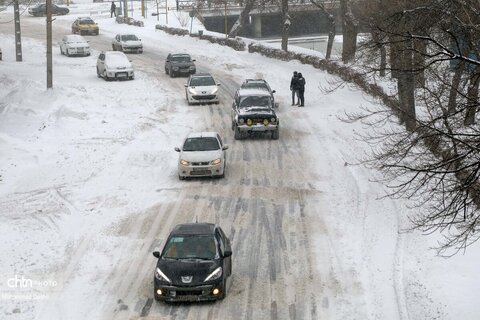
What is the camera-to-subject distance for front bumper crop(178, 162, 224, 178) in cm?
2333

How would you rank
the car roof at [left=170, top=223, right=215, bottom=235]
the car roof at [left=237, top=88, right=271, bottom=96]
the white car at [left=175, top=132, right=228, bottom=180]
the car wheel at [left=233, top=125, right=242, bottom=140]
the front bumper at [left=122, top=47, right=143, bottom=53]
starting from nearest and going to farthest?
the car roof at [left=170, top=223, right=215, bottom=235]
the white car at [left=175, top=132, right=228, bottom=180]
the car wheel at [left=233, top=125, right=242, bottom=140]
the car roof at [left=237, top=88, right=271, bottom=96]
the front bumper at [left=122, top=47, right=143, bottom=53]

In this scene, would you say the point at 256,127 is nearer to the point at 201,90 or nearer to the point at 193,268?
the point at 201,90

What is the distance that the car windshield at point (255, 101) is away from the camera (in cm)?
2947

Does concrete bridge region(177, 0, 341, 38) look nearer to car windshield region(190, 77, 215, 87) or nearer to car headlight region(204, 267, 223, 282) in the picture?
car windshield region(190, 77, 215, 87)

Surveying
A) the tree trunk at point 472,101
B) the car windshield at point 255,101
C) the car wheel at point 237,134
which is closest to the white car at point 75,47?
the car windshield at point 255,101

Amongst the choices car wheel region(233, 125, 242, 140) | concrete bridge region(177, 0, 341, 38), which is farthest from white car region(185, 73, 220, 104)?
concrete bridge region(177, 0, 341, 38)

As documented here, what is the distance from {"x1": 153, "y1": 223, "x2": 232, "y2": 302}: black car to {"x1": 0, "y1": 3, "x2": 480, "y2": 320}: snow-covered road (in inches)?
13.5

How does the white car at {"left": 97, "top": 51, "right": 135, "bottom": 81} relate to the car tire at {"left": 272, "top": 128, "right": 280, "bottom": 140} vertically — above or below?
above

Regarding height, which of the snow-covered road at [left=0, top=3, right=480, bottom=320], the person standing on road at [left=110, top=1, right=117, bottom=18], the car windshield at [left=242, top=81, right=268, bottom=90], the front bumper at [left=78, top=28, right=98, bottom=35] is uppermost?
the person standing on road at [left=110, top=1, right=117, bottom=18]

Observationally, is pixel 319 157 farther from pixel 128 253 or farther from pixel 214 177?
pixel 128 253

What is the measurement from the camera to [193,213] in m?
20.5

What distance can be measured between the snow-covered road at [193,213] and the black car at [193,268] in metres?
0.34

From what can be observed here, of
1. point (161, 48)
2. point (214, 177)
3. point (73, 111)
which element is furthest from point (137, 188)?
point (161, 48)

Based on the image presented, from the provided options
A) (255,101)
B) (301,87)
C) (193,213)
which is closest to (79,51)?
(301,87)
